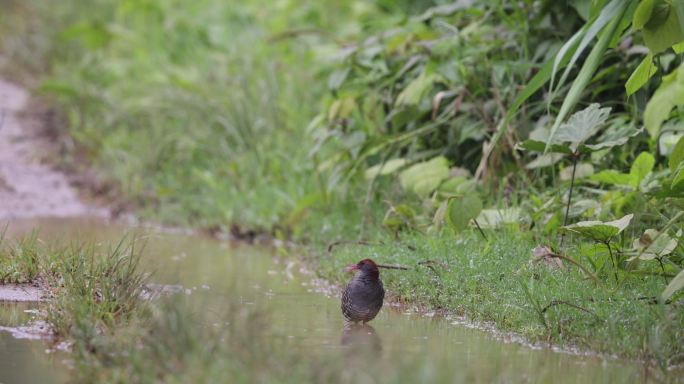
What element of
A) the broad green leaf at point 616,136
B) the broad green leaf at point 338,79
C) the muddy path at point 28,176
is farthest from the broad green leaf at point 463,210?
the muddy path at point 28,176

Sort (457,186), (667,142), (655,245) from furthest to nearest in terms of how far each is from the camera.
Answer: (457,186) → (667,142) → (655,245)

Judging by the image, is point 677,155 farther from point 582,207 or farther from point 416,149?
point 416,149

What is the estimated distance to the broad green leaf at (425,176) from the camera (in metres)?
6.07

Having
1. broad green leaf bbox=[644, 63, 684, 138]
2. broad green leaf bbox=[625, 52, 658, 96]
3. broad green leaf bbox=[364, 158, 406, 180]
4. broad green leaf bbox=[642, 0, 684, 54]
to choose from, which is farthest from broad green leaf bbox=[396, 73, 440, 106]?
broad green leaf bbox=[642, 0, 684, 54]

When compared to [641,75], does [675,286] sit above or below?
below

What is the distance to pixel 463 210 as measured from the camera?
5.02 m

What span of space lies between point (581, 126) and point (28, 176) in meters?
6.12

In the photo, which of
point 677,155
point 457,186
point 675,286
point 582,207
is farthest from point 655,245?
point 457,186

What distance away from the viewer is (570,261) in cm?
451

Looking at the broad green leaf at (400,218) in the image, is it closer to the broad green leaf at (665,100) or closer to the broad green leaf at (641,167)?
the broad green leaf at (641,167)

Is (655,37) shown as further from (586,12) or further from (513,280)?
(586,12)

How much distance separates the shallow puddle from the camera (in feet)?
11.9

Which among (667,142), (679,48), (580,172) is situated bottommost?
(580,172)

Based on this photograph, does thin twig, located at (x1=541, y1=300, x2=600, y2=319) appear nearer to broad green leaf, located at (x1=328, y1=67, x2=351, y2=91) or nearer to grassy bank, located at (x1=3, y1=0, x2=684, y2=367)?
grassy bank, located at (x1=3, y1=0, x2=684, y2=367)
